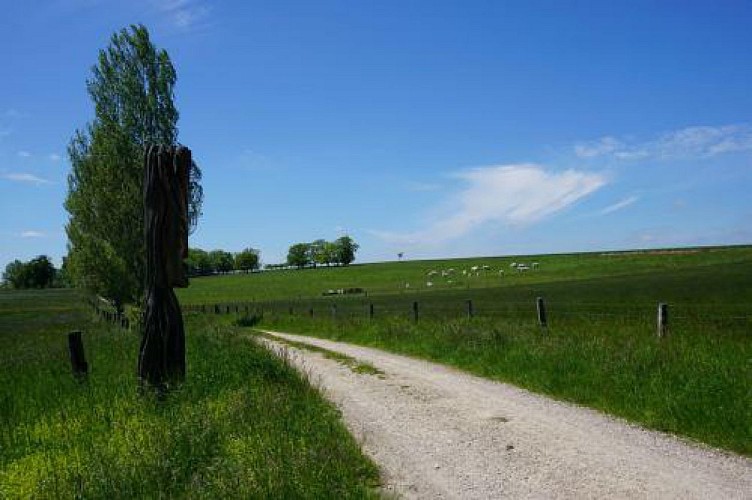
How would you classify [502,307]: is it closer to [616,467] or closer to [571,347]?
[571,347]

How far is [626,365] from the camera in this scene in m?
10.9

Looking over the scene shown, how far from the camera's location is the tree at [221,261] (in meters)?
187

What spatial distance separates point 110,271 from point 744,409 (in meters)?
36.3

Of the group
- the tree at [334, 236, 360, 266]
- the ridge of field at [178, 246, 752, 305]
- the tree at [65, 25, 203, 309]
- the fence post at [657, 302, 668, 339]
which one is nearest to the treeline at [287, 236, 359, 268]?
the tree at [334, 236, 360, 266]

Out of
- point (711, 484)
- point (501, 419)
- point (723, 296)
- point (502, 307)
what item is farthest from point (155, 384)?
point (723, 296)

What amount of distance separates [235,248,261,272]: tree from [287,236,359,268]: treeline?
10.5 m

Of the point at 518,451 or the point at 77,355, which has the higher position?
the point at 77,355

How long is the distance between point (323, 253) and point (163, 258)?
559 ft

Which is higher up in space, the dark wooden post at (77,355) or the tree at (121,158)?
the tree at (121,158)

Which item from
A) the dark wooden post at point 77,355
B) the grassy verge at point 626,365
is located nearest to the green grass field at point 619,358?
the grassy verge at point 626,365

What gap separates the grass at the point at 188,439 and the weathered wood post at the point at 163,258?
0.51 m

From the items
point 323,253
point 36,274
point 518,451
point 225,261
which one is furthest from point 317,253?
point 518,451

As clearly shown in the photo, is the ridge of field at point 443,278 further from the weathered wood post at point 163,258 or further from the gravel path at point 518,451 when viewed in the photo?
the weathered wood post at point 163,258

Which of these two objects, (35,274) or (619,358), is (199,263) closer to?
(35,274)
